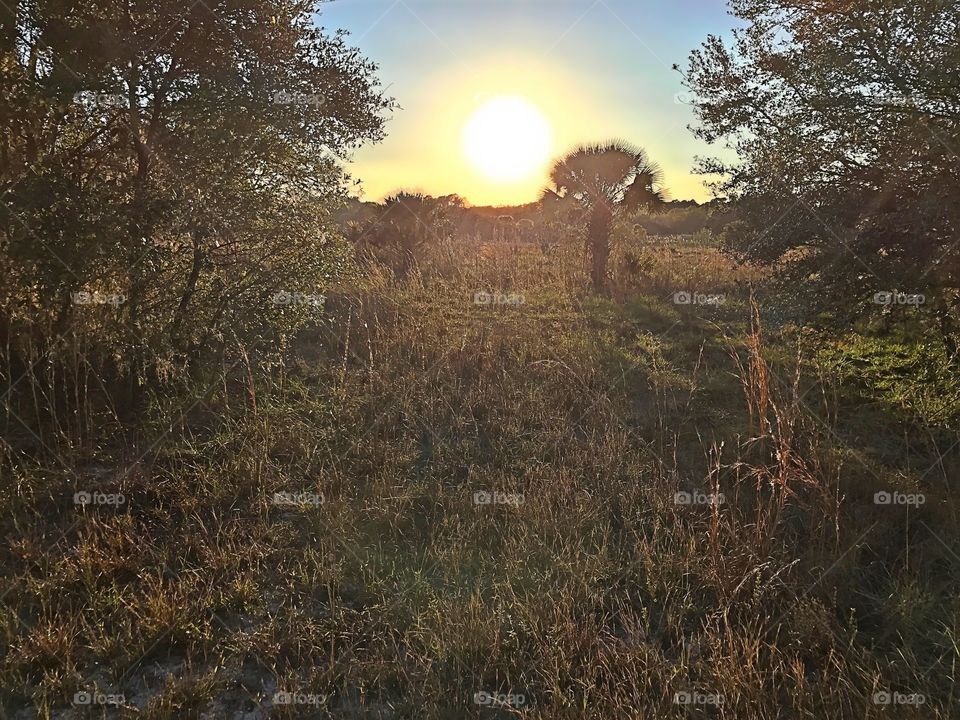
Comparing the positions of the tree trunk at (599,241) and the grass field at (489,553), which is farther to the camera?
the tree trunk at (599,241)

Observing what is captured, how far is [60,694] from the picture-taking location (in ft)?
9.25

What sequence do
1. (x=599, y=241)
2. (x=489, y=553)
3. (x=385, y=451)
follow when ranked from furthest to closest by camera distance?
(x=599, y=241)
(x=385, y=451)
(x=489, y=553)

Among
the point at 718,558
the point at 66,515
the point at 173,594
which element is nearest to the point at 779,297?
the point at 718,558

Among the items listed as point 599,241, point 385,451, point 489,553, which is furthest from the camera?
point 599,241

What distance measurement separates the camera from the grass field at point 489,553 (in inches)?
112

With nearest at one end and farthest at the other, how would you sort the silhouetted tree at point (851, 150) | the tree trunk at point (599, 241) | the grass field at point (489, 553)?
the grass field at point (489, 553) → the silhouetted tree at point (851, 150) → the tree trunk at point (599, 241)

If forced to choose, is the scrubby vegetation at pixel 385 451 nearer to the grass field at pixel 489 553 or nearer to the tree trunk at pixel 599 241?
the grass field at pixel 489 553

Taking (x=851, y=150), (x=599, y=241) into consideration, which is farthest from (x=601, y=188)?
(x=851, y=150)

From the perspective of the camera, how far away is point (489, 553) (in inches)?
155

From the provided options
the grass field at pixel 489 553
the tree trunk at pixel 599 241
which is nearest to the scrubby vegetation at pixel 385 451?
the grass field at pixel 489 553

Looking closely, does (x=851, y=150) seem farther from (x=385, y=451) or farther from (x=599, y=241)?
(x=599, y=241)

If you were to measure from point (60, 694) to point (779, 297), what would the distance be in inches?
263

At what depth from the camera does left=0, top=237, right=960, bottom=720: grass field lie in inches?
112

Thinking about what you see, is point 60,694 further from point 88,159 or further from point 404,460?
point 88,159
